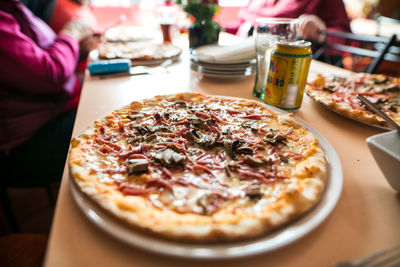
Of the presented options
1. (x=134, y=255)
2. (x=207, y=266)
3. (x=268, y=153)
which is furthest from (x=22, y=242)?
(x=268, y=153)

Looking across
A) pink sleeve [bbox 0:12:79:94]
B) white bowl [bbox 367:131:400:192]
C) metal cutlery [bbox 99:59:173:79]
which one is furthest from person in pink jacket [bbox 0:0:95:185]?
white bowl [bbox 367:131:400:192]

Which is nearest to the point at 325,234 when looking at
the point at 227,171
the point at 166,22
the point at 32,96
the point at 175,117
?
the point at 227,171

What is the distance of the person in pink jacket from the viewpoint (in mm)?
→ 1322

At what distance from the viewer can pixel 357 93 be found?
1.45 m

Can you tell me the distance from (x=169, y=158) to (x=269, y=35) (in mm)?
858

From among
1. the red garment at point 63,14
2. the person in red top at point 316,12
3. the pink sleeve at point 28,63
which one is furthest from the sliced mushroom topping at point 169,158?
the person in red top at point 316,12

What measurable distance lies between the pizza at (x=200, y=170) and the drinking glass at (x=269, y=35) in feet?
0.94

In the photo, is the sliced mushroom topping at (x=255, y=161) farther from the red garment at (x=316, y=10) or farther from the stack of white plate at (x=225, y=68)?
the red garment at (x=316, y=10)

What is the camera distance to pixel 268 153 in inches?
35.8

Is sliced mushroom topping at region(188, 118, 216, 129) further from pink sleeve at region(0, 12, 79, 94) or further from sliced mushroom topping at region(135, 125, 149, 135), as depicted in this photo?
pink sleeve at region(0, 12, 79, 94)

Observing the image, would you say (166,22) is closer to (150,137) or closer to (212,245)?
(150,137)

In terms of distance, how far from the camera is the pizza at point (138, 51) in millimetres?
1879

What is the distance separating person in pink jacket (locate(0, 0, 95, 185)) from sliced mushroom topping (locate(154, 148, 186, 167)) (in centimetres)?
98

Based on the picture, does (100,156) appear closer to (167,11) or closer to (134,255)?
(134,255)
